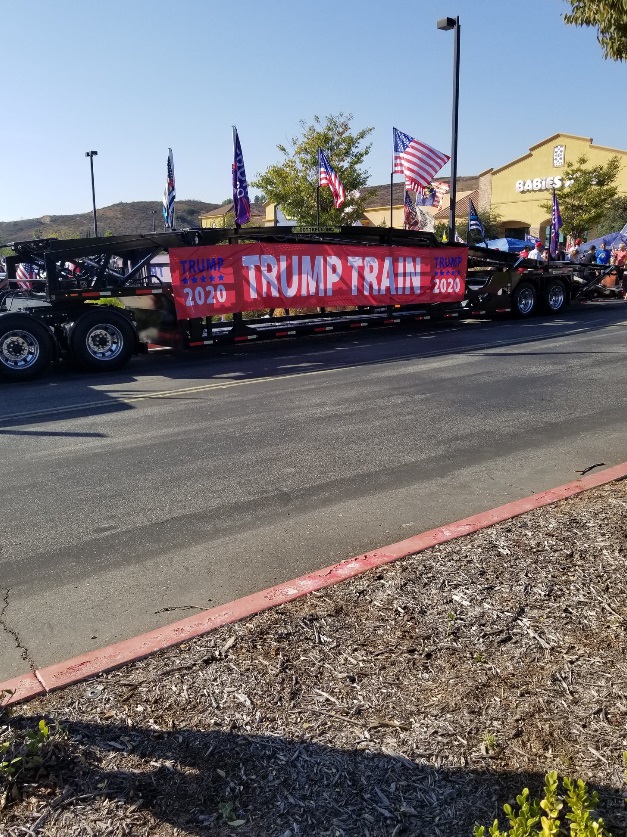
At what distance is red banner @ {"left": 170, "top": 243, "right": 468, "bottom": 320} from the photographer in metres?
14.8

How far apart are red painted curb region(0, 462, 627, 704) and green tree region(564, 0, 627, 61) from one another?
11.7 ft

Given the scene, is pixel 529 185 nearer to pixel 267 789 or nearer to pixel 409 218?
pixel 409 218

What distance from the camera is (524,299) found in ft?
66.7

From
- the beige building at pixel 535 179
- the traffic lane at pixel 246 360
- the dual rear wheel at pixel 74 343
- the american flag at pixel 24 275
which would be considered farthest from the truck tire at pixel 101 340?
the beige building at pixel 535 179

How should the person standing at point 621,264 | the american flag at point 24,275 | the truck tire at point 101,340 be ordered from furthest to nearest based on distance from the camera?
the person standing at point 621,264
the american flag at point 24,275
the truck tire at point 101,340

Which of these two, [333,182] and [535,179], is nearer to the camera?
[333,182]

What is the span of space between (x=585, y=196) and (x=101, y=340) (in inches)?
1424

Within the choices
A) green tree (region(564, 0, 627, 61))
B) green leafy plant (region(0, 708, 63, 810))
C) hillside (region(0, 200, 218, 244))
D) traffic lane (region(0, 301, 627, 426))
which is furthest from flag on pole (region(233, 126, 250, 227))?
hillside (region(0, 200, 218, 244))

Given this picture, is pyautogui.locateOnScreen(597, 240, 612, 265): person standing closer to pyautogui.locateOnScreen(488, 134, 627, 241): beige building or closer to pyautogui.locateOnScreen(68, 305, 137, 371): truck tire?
pyautogui.locateOnScreen(68, 305, 137, 371): truck tire

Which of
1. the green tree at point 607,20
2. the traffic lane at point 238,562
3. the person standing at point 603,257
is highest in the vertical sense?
the green tree at point 607,20

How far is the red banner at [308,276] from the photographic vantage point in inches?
582

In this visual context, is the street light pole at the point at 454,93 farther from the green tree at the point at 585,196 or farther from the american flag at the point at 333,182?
the green tree at the point at 585,196

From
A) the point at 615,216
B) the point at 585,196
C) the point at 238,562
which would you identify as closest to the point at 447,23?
the point at 238,562

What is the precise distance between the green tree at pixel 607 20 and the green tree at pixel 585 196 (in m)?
39.0
